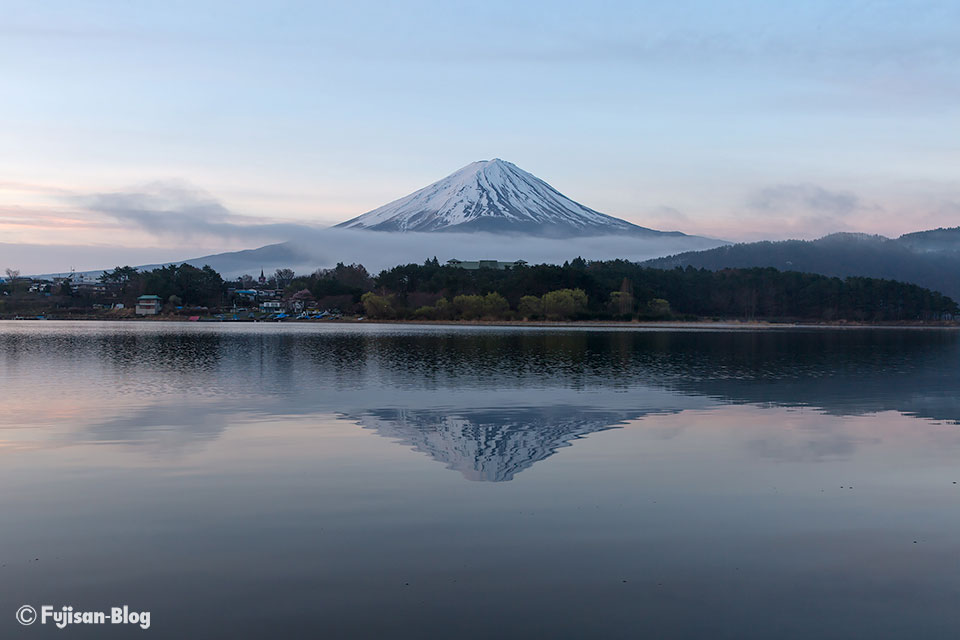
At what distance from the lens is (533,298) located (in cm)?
14388

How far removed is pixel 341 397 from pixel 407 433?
898 centimetres

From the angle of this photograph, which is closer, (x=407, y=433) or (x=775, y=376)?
(x=407, y=433)

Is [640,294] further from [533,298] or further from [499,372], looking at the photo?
[499,372]

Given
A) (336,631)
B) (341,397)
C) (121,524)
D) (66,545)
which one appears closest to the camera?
(336,631)

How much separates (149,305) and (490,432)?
564ft

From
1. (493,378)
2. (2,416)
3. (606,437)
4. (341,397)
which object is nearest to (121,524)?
(606,437)

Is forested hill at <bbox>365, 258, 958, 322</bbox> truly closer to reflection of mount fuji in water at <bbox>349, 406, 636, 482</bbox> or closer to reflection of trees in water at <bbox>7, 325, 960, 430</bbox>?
reflection of trees in water at <bbox>7, 325, 960, 430</bbox>

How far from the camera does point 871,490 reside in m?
14.7

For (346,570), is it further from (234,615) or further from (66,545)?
(66,545)

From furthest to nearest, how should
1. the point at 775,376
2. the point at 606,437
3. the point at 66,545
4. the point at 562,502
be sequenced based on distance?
1. the point at 775,376
2. the point at 606,437
3. the point at 562,502
4. the point at 66,545

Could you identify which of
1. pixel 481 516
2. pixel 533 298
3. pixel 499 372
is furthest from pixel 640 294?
pixel 481 516

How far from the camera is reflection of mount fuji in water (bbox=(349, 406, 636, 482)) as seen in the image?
17000mm

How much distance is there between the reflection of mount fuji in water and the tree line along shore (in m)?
118

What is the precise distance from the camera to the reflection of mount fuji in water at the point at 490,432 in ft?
55.8
